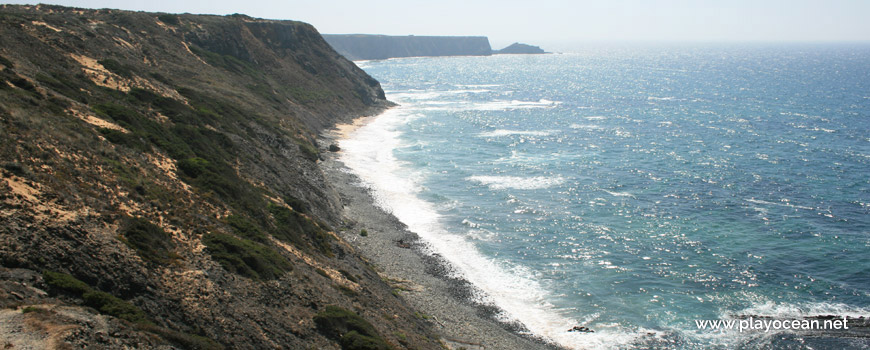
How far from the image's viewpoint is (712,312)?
30359 mm

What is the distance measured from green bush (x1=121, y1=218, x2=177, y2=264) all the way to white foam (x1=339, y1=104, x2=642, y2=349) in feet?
59.6

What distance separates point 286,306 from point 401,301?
8.94m

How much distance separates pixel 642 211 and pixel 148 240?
40189 millimetres

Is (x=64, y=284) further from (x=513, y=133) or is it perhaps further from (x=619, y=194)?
(x=513, y=133)

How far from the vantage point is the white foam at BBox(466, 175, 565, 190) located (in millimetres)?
55406

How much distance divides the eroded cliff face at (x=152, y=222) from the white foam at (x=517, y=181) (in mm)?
17922

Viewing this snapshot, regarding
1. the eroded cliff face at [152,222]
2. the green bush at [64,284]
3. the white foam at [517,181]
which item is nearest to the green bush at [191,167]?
the eroded cliff face at [152,222]

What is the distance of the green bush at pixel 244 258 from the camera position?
22.1 meters

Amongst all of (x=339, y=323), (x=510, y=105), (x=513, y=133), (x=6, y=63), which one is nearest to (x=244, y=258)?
(x=339, y=323)

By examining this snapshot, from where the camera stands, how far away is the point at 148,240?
20.0 meters

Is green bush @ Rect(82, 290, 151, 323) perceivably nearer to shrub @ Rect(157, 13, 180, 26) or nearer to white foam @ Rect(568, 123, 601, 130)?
shrub @ Rect(157, 13, 180, 26)

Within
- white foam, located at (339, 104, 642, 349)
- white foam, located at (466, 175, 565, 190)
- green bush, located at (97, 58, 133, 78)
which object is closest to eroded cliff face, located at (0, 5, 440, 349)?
green bush, located at (97, 58, 133, 78)

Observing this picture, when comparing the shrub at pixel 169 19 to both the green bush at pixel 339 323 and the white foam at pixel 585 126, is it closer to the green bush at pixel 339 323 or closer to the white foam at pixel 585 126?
the white foam at pixel 585 126

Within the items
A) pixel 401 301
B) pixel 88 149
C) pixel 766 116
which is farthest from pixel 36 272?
pixel 766 116
